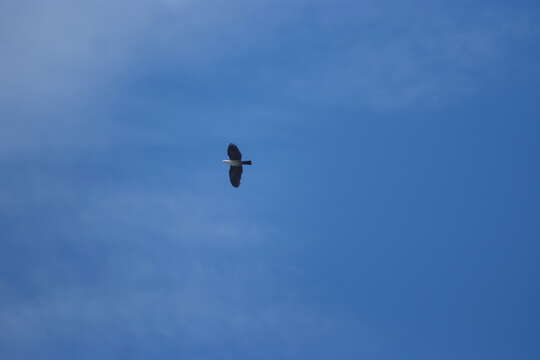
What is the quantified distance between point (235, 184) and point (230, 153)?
252cm

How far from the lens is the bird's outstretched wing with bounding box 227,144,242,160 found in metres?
76.2

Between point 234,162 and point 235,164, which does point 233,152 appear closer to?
point 234,162

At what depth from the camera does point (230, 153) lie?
76.5m

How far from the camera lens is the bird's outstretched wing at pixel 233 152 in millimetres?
76250

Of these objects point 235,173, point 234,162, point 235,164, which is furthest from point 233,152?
point 235,173

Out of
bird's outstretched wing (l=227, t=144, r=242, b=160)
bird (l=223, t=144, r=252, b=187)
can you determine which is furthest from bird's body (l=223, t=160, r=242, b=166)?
bird's outstretched wing (l=227, t=144, r=242, b=160)

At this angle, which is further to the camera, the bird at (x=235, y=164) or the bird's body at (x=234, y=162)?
the bird's body at (x=234, y=162)

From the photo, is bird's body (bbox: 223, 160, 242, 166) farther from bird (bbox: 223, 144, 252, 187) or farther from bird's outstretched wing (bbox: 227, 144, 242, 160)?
bird's outstretched wing (bbox: 227, 144, 242, 160)

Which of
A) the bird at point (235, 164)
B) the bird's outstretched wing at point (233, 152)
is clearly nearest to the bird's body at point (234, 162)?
the bird at point (235, 164)

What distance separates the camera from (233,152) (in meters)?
76.5

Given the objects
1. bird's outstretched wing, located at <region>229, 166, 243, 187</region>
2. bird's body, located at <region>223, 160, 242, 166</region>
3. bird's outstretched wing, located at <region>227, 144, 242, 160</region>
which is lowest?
bird's outstretched wing, located at <region>229, 166, 243, 187</region>

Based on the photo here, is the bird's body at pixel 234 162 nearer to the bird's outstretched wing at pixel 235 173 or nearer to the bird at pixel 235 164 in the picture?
the bird at pixel 235 164

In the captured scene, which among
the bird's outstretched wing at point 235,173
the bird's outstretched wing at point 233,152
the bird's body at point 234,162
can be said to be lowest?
the bird's outstretched wing at point 235,173

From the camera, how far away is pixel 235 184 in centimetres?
7744
